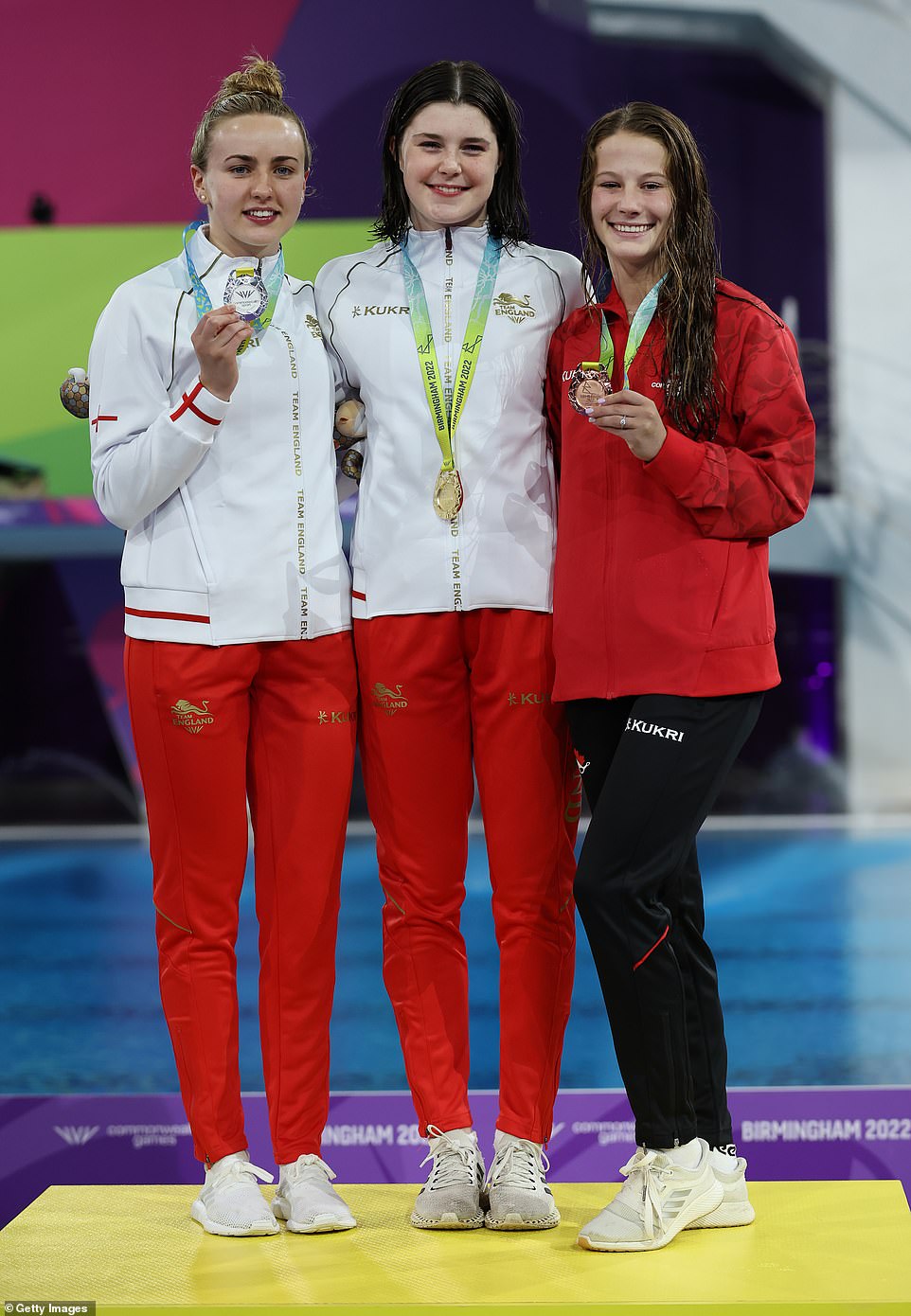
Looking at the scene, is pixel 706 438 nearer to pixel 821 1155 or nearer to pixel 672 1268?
pixel 672 1268

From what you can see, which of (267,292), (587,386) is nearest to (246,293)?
(267,292)

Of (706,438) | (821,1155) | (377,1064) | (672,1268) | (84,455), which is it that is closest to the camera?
(672,1268)

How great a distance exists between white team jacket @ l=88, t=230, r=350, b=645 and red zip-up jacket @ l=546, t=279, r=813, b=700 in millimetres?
427

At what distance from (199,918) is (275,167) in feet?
3.82

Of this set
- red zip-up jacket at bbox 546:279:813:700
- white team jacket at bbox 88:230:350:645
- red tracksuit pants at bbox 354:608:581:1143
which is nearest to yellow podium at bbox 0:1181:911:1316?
red tracksuit pants at bbox 354:608:581:1143

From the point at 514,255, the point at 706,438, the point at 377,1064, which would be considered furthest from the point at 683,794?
the point at 377,1064

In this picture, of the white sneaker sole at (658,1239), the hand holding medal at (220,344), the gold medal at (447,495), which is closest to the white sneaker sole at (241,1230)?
the white sneaker sole at (658,1239)

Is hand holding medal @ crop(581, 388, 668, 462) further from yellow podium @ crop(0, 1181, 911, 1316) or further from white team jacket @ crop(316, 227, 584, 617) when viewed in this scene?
yellow podium @ crop(0, 1181, 911, 1316)

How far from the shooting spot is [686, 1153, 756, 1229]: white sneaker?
2.32 metres

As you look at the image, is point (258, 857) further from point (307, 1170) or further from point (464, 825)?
point (307, 1170)

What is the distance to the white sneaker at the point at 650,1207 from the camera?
7.28 ft

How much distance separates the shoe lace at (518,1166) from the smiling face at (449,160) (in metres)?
1.45

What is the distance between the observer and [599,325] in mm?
2369

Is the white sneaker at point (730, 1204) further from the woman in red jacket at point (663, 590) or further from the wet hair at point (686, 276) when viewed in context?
the wet hair at point (686, 276)
